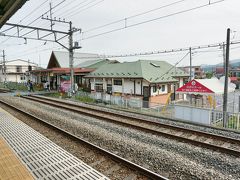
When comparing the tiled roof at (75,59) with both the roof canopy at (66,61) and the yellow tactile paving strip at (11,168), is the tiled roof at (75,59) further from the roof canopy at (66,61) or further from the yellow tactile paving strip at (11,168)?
the yellow tactile paving strip at (11,168)

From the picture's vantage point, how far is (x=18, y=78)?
7375 cm

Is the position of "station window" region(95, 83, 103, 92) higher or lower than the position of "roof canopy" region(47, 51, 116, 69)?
lower

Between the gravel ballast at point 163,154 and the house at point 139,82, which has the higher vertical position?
the house at point 139,82

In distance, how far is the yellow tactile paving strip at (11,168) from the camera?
4623 mm

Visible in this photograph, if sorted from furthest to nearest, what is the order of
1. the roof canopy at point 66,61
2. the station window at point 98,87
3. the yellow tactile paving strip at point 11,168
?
the roof canopy at point 66,61 → the station window at point 98,87 → the yellow tactile paving strip at point 11,168

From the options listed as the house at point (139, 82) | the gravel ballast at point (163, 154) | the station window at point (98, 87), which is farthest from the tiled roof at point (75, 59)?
the gravel ballast at point (163, 154)

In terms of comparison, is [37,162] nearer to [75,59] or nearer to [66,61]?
[66,61]

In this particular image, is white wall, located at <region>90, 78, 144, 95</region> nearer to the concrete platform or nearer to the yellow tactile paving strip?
the concrete platform

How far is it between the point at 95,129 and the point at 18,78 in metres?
74.7

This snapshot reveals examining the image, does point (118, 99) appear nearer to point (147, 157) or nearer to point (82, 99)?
point (82, 99)

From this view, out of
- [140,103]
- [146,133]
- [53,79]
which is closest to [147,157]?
[146,133]

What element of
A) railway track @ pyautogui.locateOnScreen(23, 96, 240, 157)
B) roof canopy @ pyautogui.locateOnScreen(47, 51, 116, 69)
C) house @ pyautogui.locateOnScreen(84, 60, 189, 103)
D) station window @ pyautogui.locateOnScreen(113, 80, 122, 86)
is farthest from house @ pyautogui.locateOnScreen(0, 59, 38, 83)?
railway track @ pyautogui.locateOnScreen(23, 96, 240, 157)

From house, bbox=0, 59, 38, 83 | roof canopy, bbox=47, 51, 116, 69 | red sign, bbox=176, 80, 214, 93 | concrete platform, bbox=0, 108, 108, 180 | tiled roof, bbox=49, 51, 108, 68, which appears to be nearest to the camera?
concrete platform, bbox=0, 108, 108, 180

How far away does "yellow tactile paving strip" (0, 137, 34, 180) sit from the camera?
182 inches
